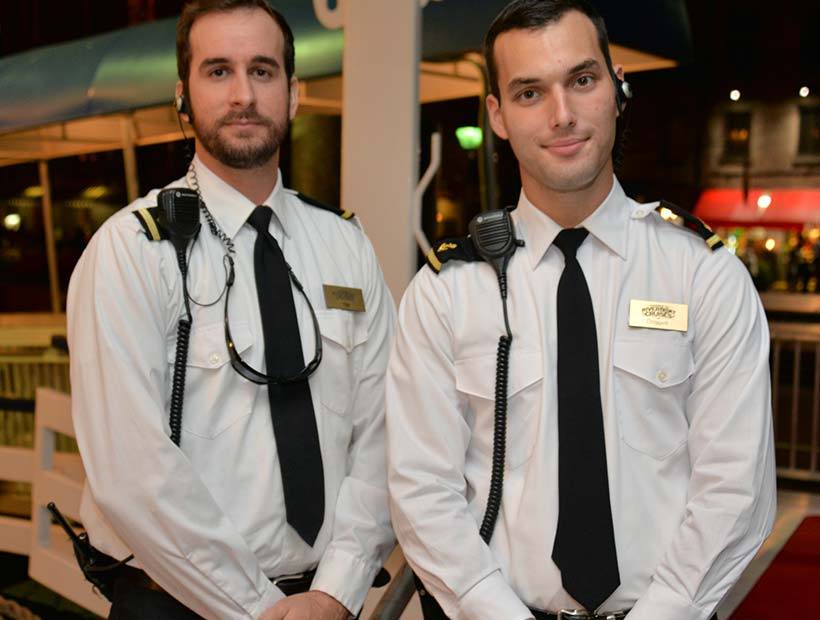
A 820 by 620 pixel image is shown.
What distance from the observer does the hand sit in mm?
1662

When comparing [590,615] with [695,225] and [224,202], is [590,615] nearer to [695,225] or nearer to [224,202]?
[695,225]

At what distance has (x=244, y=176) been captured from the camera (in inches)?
73.9

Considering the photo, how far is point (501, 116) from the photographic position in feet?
5.38

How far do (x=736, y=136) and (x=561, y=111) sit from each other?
2.11 meters

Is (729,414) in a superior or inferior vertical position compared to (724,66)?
inferior

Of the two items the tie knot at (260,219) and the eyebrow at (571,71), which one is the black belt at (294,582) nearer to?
the tie knot at (260,219)

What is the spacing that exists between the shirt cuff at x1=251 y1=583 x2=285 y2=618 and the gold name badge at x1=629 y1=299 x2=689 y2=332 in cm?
79

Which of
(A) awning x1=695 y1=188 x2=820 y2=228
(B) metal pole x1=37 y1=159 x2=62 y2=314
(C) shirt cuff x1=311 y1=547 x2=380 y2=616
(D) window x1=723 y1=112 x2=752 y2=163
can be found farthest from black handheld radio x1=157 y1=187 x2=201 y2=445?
(B) metal pole x1=37 y1=159 x2=62 y2=314

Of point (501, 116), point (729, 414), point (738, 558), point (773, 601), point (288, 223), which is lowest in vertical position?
point (773, 601)

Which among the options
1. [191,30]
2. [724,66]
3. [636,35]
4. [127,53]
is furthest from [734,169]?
[127,53]

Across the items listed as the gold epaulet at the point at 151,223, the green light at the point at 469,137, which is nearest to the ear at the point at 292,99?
the gold epaulet at the point at 151,223

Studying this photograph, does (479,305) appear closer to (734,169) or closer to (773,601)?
(773,601)

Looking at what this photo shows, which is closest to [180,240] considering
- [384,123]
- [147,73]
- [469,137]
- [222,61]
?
[222,61]

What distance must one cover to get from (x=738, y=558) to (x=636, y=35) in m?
2.18
